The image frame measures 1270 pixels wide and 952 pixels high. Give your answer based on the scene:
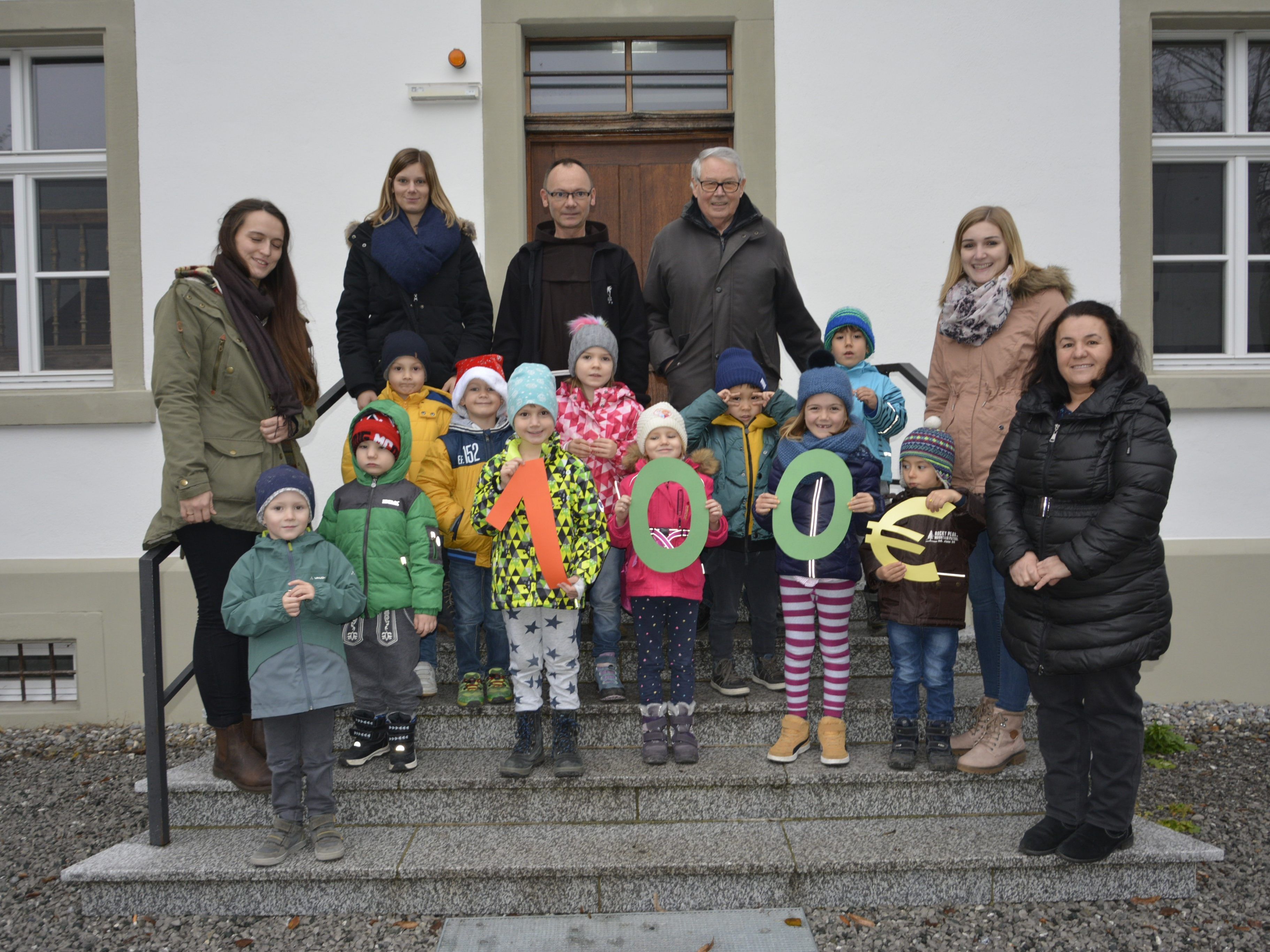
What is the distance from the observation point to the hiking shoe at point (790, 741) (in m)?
3.27

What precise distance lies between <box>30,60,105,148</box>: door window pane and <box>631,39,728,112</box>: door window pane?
318 centimetres

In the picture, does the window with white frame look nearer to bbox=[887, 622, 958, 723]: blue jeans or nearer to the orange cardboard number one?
the orange cardboard number one

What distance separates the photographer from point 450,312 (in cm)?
386

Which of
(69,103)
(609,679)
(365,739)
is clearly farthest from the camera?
(69,103)

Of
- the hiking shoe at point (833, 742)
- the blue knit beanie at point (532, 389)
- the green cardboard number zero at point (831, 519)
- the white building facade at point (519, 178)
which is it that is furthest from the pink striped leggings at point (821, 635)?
the white building facade at point (519, 178)

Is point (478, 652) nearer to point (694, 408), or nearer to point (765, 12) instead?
point (694, 408)

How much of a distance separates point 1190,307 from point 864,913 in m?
4.45

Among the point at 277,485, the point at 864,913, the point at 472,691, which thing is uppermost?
the point at 277,485

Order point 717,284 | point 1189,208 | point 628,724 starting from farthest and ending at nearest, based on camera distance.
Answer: point 1189,208 → point 717,284 → point 628,724

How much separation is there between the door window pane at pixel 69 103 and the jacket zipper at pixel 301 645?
3.90 m

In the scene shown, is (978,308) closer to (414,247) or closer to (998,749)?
(998,749)

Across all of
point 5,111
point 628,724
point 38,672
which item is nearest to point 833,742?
point 628,724

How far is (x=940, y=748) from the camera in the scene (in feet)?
10.6

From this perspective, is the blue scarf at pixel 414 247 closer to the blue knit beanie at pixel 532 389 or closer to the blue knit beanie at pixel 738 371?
the blue knit beanie at pixel 532 389
